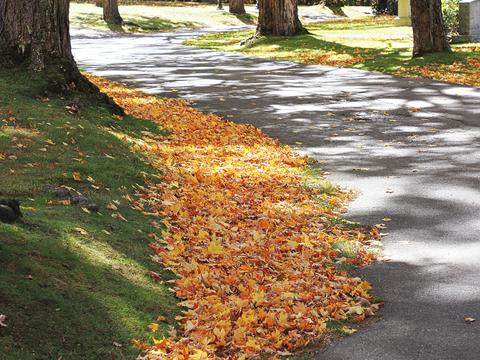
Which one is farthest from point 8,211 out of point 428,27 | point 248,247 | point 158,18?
point 158,18

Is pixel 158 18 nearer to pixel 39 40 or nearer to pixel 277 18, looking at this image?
pixel 277 18

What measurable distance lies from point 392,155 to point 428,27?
35.3ft

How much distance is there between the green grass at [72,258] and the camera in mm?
5191

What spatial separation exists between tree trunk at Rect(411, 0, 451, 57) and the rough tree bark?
11.5m

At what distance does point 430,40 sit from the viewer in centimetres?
2153

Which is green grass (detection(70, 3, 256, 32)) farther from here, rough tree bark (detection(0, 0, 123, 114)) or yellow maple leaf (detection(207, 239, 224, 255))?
yellow maple leaf (detection(207, 239, 224, 255))

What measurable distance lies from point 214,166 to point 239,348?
5670 millimetres

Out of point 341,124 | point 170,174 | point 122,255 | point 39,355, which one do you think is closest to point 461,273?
point 122,255

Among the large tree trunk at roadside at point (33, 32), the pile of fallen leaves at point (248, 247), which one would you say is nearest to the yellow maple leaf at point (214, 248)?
the pile of fallen leaves at point (248, 247)

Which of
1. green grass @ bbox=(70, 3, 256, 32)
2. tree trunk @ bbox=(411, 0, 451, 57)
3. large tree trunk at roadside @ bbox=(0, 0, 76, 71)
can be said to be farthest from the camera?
green grass @ bbox=(70, 3, 256, 32)

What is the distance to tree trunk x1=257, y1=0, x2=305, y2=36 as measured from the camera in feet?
96.5

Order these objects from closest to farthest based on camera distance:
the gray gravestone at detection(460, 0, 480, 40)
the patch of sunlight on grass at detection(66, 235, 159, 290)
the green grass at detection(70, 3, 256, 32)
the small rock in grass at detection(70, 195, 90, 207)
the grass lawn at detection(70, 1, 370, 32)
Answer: the patch of sunlight on grass at detection(66, 235, 159, 290), the small rock in grass at detection(70, 195, 90, 207), the gray gravestone at detection(460, 0, 480, 40), the green grass at detection(70, 3, 256, 32), the grass lawn at detection(70, 1, 370, 32)

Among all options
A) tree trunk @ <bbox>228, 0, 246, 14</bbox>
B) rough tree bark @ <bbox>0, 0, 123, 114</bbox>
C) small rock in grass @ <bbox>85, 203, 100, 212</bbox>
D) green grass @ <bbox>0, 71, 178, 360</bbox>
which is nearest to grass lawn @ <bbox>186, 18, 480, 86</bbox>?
rough tree bark @ <bbox>0, 0, 123, 114</bbox>

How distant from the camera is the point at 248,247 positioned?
25.0ft
